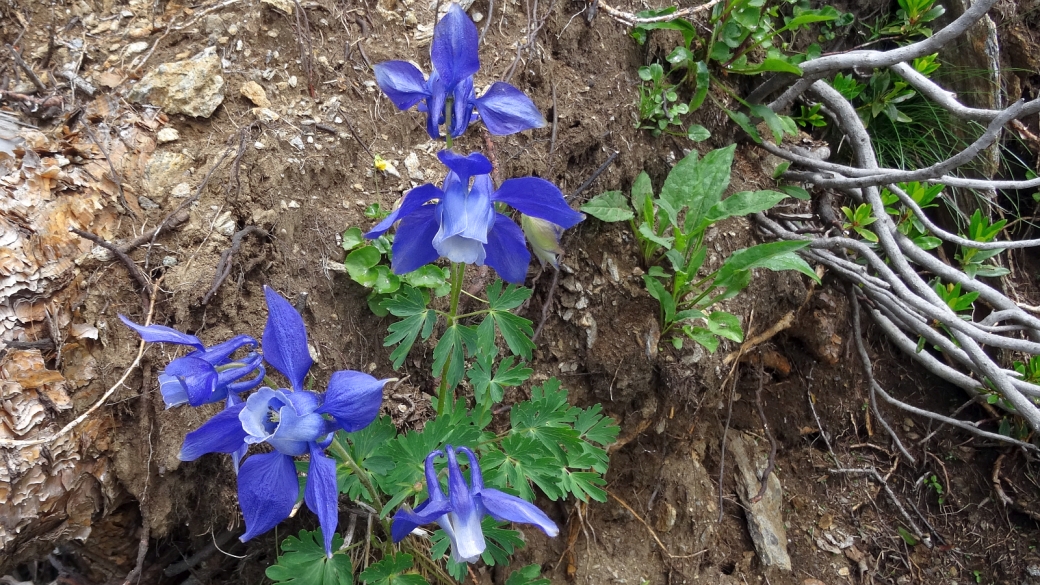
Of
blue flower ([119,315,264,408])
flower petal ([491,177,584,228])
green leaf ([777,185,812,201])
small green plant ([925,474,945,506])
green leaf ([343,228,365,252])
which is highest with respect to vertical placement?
flower petal ([491,177,584,228])

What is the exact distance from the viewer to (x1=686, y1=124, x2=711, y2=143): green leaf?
2879 millimetres

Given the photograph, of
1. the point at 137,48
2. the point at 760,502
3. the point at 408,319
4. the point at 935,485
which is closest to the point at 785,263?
the point at 760,502

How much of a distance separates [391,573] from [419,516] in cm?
39

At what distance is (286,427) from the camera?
1186 millimetres

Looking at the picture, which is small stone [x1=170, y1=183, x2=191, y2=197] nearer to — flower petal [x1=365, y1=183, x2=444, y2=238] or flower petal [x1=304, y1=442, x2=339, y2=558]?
flower petal [x1=365, y1=183, x2=444, y2=238]

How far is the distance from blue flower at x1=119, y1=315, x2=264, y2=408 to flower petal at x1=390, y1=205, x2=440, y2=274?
1.31 feet

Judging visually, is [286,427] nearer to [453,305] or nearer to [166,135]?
[453,305]

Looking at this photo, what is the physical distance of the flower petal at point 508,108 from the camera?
140 centimetres

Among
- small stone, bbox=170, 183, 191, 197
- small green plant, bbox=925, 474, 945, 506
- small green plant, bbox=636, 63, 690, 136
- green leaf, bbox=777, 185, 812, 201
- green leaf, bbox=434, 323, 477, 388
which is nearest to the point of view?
green leaf, bbox=434, 323, 477, 388

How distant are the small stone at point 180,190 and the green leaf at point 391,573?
4.36 ft

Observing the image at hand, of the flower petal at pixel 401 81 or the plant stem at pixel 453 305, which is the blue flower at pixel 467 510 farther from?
the flower petal at pixel 401 81

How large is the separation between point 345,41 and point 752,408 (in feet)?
8.58

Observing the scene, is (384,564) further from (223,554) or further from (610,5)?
(610,5)

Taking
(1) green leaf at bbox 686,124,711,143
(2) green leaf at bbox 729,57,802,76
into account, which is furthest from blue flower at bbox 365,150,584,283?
(2) green leaf at bbox 729,57,802,76
